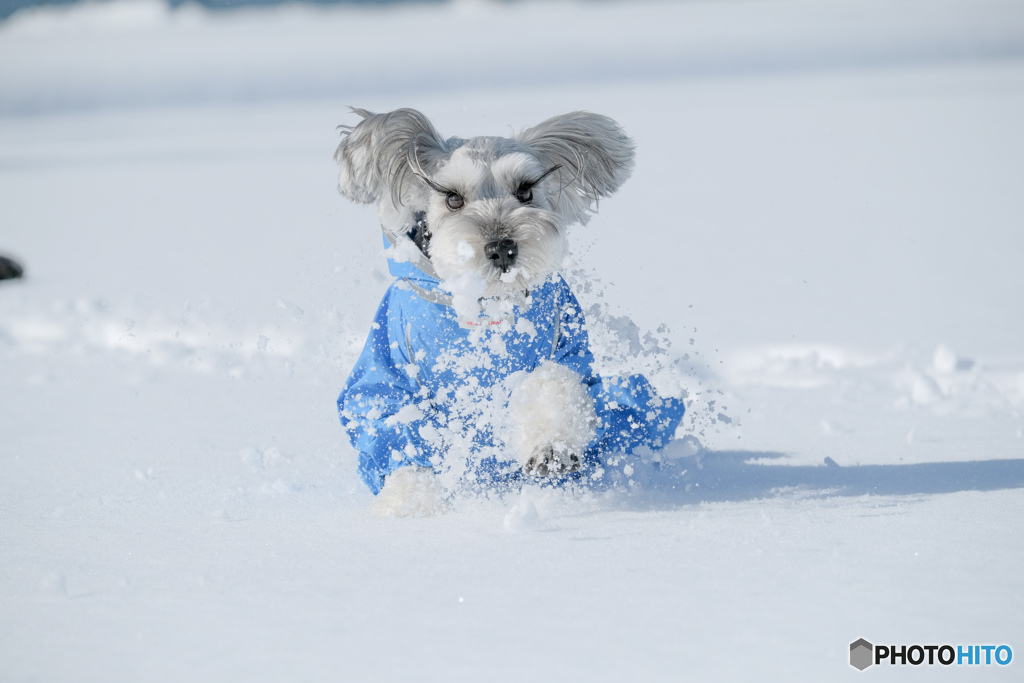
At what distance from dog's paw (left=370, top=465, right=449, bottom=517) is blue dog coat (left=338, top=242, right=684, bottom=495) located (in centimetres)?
5

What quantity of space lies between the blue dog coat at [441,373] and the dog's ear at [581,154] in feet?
1.41

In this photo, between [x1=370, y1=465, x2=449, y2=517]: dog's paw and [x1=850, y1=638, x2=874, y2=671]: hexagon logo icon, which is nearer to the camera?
[x1=850, y1=638, x2=874, y2=671]: hexagon logo icon

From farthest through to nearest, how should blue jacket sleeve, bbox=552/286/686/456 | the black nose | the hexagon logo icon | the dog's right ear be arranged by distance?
blue jacket sleeve, bbox=552/286/686/456, the dog's right ear, the black nose, the hexagon logo icon

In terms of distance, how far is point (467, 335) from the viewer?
3379 millimetres

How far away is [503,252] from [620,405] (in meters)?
0.83

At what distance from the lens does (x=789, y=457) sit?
401 centimetres

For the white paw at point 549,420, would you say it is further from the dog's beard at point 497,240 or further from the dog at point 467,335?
the dog's beard at point 497,240

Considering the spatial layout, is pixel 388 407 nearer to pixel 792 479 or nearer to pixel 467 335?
pixel 467 335

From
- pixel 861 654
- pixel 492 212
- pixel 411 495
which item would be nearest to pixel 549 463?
pixel 411 495

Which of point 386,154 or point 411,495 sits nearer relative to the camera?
point 411,495

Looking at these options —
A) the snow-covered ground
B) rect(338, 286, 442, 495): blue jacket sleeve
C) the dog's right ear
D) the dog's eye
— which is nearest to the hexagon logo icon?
the snow-covered ground

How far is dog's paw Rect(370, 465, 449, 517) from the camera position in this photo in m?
3.32

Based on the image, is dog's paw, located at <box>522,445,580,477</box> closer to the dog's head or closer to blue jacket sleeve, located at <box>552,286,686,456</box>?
blue jacket sleeve, located at <box>552,286,686,456</box>

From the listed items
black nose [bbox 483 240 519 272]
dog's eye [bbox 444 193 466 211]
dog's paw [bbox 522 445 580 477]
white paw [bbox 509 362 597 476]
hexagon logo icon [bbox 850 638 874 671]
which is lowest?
hexagon logo icon [bbox 850 638 874 671]
